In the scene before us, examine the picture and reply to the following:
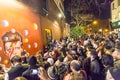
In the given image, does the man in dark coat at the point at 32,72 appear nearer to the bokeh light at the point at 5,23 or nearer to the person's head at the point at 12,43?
the person's head at the point at 12,43

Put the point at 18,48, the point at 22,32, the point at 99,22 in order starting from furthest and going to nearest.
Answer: the point at 99,22 < the point at 22,32 < the point at 18,48

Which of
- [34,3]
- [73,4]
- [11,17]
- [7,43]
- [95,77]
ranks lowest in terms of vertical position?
[95,77]

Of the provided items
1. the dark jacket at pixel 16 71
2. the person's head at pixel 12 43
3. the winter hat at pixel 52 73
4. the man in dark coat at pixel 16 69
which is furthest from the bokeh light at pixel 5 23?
the winter hat at pixel 52 73

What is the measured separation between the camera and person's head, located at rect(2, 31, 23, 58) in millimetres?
12055

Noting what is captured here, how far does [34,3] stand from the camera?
17156 millimetres

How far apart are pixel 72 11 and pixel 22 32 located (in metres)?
34.2

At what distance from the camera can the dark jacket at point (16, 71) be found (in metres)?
6.21

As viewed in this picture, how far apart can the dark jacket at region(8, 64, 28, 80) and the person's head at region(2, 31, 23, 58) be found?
549 centimetres

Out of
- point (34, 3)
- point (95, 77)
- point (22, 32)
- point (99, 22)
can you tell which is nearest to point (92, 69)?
point (95, 77)

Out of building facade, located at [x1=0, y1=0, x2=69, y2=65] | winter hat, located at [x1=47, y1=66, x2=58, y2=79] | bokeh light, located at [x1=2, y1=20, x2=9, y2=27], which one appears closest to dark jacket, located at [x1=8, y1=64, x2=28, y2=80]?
winter hat, located at [x1=47, y1=66, x2=58, y2=79]

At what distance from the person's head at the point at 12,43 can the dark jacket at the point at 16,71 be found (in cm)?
549

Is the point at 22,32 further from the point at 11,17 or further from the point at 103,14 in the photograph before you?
the point at 103,14

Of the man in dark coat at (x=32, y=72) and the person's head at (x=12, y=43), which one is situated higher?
the person's head at (x=12, y=43)

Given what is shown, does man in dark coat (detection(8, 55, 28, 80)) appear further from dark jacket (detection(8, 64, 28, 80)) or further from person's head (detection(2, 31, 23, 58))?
person's head (detection(2, 31, 23, 58))
